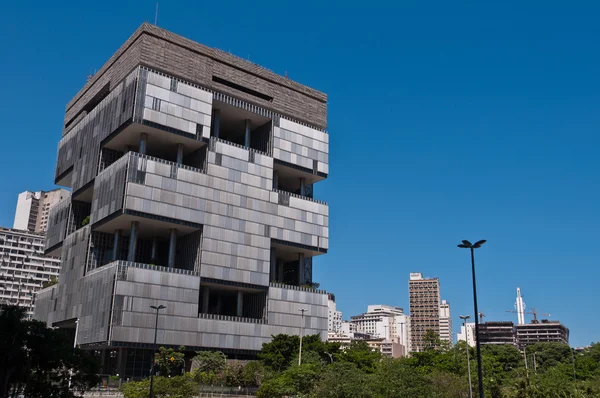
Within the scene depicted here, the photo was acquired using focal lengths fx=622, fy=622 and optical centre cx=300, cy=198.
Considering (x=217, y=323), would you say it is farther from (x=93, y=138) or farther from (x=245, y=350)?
(x=93, y=138)

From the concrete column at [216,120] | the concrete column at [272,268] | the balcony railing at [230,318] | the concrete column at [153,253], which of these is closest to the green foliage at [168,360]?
the balcony railing at [230,318]

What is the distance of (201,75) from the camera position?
105 metres

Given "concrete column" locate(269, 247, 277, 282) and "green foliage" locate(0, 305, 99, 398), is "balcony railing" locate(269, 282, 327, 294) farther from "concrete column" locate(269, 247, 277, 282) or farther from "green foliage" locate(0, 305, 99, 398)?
"green foliage" locate(0, 305, 99, 398)

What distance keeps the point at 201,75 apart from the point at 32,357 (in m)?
69.0

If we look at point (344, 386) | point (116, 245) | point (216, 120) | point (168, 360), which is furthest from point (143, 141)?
point (344, 386)

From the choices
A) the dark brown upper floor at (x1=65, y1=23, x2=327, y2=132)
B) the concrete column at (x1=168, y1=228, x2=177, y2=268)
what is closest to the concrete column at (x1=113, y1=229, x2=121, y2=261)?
the concrete column at (x1=168, y1=228, x2=177, y2=268)

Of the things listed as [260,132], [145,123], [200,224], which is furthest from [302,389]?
[260,132]

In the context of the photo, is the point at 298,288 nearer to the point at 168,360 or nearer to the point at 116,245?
the point at 168,360

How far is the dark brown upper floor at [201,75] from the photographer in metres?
101

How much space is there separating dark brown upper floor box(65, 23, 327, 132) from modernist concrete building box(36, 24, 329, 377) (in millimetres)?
241

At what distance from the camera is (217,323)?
9875cm

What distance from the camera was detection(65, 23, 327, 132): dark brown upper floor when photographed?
332 feet

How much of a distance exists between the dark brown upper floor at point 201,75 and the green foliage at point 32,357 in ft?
204

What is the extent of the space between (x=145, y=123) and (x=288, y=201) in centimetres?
2987
